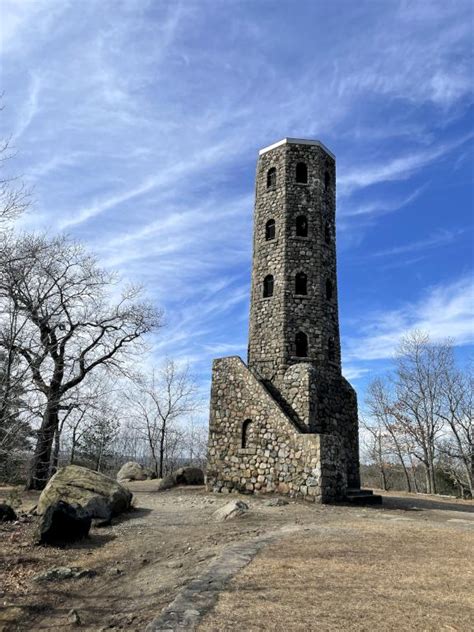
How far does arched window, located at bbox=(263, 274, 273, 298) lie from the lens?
64.0 feet

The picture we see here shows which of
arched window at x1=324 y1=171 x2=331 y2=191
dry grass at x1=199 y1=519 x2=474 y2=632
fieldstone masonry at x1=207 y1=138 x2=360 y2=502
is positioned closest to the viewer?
dry grass at x1=199 y1=519 x2=474 y2=632

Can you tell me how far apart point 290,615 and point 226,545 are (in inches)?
140

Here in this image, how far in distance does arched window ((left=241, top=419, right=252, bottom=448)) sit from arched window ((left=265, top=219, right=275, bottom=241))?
798 cm

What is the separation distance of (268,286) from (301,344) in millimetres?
2875

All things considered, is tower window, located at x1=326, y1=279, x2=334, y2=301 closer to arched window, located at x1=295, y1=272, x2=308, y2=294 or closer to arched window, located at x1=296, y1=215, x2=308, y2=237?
arched window, located at x1=295, y1=272, x2=308, y2=294

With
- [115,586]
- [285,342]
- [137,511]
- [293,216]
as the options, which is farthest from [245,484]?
[293,216]

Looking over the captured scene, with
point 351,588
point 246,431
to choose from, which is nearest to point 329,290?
point 246,431

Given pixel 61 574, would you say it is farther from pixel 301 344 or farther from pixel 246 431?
pixel 301 344

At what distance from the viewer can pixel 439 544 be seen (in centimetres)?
797

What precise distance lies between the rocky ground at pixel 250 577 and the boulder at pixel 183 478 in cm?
886

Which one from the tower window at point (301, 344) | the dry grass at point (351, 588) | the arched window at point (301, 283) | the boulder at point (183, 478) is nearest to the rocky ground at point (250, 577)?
the dry grass at point (351, 588)

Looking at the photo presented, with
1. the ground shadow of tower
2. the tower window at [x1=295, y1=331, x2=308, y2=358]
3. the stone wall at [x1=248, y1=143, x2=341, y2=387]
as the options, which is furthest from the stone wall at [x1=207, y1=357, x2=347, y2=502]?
the tower window at [x1=295, y1=331, x2=308, y2=358]

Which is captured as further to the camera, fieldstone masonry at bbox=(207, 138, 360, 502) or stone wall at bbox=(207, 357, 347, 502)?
fieldstone masonry at bbox=(207, 138, 360, 502)

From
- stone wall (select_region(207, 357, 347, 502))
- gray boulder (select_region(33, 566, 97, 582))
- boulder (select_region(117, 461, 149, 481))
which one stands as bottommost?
gray boulder (select_region(33, 566, 97, 582))
